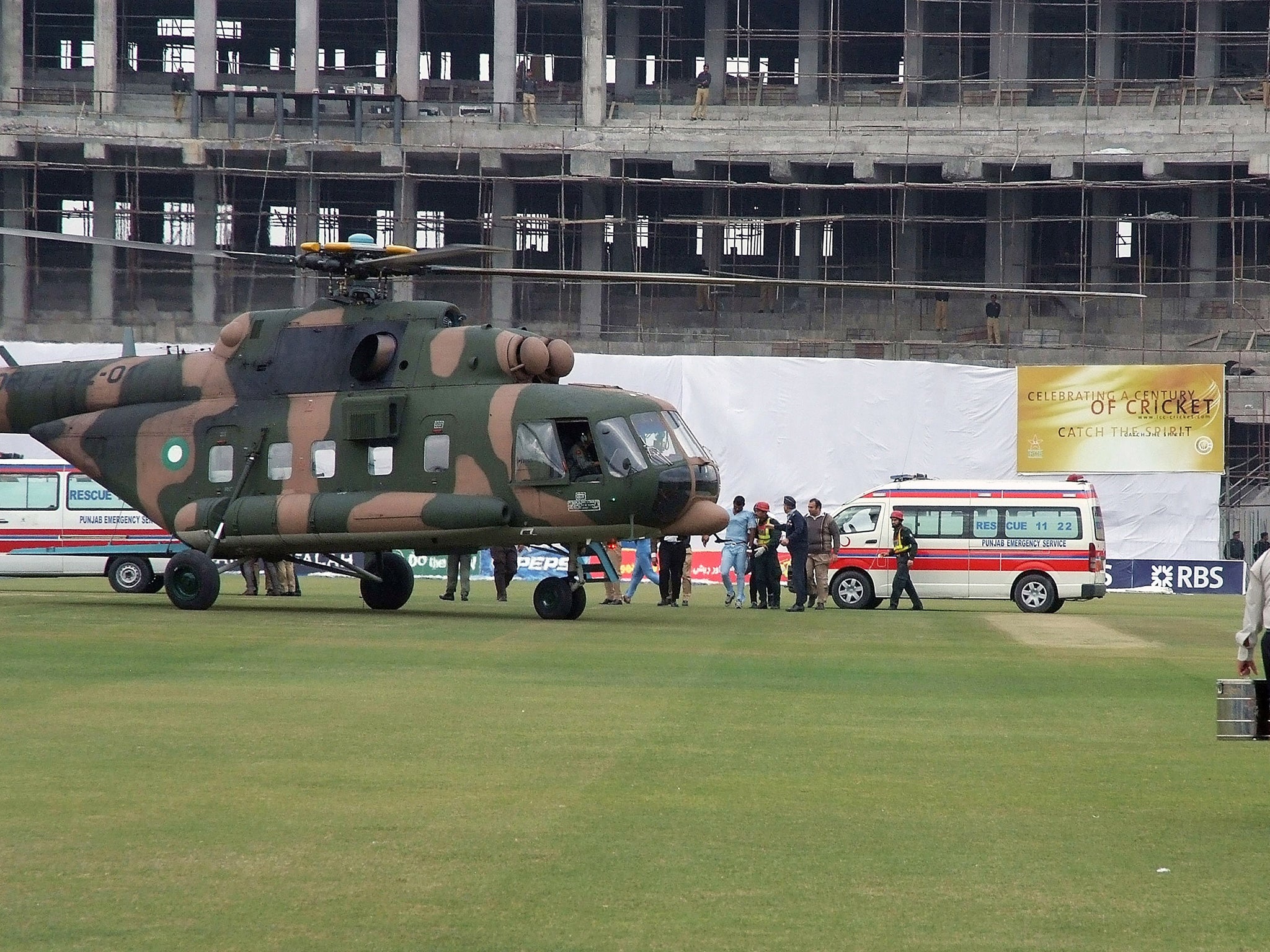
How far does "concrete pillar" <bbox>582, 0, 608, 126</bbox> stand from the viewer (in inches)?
2258

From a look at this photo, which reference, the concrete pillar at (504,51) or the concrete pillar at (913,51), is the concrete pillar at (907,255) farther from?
the concrete pillar at (504,51)

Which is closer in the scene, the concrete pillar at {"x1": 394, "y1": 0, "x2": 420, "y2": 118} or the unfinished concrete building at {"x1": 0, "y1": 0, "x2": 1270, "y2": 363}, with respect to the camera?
the unfinished concrete building at {"x1": 0, "y1": 0, "x2": 1270, "y2": 363}

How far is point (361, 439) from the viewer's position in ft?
75.2

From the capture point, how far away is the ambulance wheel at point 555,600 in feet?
76.2

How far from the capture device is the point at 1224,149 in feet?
172

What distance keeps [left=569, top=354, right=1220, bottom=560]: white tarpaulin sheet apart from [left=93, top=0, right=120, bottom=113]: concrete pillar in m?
21.3

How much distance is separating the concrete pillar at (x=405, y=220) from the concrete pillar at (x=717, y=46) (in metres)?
10.7

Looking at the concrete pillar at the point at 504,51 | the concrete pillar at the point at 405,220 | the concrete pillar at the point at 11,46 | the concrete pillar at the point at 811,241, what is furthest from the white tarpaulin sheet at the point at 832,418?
the concrete pillar at the point at 504,51

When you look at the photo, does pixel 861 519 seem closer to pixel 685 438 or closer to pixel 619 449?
pixel 685 438

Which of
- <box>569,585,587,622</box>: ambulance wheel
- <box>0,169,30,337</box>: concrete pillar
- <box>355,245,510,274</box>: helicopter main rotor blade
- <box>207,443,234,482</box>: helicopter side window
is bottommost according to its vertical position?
<box>569,585,587,622</box>: ambulance wheel

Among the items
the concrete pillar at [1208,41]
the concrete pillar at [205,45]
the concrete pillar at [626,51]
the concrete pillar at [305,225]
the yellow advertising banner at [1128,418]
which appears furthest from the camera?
the concrete pillar at [626,51]

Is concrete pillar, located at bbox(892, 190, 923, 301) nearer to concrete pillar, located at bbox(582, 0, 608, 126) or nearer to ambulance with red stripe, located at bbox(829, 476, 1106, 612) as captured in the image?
concrete pillar, located at bbox(582, 0, 608, 126)

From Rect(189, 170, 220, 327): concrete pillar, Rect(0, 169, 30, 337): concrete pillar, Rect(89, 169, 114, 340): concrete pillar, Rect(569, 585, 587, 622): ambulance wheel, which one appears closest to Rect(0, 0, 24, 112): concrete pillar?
Rect(0, 169, 30, 337): concrete pillar

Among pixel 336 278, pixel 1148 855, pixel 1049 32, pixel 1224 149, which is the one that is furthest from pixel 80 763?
pixel 1049 32
